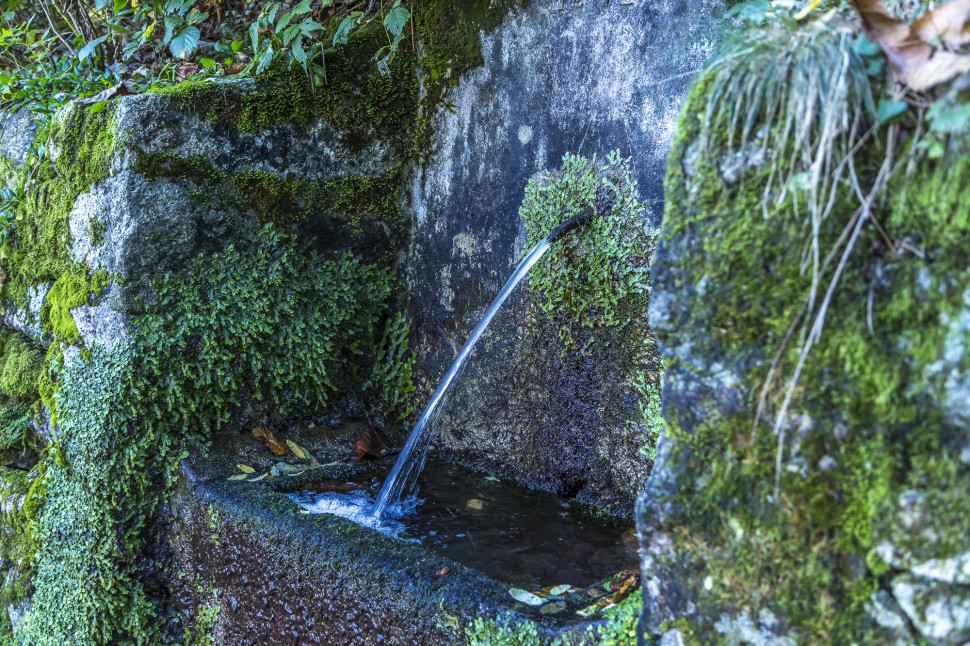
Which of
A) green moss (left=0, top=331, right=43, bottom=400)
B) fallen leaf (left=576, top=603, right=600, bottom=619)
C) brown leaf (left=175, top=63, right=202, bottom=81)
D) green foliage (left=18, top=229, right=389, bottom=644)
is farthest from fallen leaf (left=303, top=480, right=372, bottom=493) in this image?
brown leaf (left=175, top=63, right=202, bottom=81)

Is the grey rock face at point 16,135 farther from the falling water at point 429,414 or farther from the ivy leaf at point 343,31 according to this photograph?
the falling water at point 429,414

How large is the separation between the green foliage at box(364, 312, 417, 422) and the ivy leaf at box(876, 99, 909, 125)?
270 centimetres

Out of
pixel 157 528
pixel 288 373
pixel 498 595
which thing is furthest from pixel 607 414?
pixel 157 528

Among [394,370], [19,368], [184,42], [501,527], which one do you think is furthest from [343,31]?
[19,368]

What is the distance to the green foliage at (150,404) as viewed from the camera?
315cm

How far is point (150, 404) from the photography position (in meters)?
3.18

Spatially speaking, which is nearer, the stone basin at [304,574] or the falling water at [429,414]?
the stone basin at [304,574]

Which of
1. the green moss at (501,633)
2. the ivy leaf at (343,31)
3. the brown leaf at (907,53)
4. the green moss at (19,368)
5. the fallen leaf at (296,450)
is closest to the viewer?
the brown leaf at (907,53)

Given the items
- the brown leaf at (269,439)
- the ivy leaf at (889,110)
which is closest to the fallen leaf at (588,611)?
the ivy leaf at (889,110)

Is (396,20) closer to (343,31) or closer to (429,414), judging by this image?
(343,31)

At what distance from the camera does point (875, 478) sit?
1.27 metres

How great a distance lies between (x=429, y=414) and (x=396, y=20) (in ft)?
5.55

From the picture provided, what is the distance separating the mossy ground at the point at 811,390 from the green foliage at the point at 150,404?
2.26 meters

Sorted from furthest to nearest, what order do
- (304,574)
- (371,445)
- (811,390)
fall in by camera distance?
(371,445) < (304,574) < (811,390)
